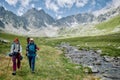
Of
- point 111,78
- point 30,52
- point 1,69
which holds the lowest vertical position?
point 111,78

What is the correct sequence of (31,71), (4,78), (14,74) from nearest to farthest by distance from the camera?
(4,78) → (14,74) → (31,71)

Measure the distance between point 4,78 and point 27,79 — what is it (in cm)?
223

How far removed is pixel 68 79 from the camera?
81.7 ft

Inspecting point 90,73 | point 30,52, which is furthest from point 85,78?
point 30,52

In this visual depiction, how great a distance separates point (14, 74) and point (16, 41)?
3.49 meters

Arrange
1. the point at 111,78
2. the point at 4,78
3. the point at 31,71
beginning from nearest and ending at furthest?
1. the point at 4,78
2. the point at 31,71
3. the point at 111,78

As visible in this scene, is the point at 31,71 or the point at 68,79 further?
the point at 31,71

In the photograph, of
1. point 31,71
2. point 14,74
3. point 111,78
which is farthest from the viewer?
point 111,78

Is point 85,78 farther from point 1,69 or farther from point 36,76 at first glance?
point 1,69

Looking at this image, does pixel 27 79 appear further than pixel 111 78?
No

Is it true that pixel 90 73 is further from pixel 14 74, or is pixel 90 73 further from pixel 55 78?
pixel 14 74

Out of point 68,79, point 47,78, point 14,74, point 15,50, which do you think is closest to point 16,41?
point 15,50

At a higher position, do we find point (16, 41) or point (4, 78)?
point (16, 41)

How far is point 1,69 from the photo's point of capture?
26766 millimetres
